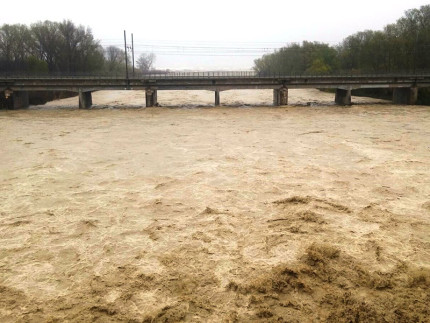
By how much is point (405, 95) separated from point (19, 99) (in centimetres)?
4672

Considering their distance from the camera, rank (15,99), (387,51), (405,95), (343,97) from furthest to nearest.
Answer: (387,51) < (405,95) < (343,97) < (15,99)

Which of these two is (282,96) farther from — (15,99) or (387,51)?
(15,99)

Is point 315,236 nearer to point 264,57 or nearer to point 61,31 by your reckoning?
point 61,31

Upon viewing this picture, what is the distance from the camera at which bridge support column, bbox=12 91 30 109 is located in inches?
1609

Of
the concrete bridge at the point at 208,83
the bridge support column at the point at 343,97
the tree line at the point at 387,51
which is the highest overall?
the tree line at the point at 387,51

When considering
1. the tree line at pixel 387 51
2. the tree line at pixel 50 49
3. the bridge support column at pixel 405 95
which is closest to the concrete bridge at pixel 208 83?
the bridge support column at pixel 405 95

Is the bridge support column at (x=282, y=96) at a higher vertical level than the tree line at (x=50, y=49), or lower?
lower

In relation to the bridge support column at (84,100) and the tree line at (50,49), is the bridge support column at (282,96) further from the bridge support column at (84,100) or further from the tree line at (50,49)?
the tree line at (50,49)

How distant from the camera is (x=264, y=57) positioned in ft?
397

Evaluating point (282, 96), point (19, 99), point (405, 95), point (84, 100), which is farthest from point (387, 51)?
point (19, 99)

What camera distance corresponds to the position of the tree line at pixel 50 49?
67125 mm

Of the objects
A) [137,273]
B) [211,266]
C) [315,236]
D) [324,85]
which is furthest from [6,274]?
[324,85]

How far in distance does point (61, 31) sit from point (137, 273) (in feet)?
276

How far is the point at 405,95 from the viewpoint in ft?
143
